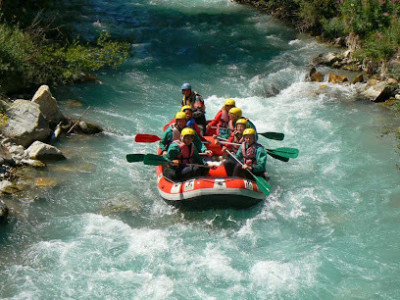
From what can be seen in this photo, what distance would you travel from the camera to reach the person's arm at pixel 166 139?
24.8ft

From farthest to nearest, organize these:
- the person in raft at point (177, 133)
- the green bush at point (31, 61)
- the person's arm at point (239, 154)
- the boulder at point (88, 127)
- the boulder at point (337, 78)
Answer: the boulder at point (337, 78) → the boulder at point (88, 127) → the green bush at point (31, 61) → the person in raft at point (177, 133) → the person's arm at point (239, 154)

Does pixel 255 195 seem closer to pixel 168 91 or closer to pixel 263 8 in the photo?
pixel 168 91

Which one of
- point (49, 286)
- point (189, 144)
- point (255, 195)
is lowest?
point (49, 286)

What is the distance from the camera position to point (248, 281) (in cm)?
581

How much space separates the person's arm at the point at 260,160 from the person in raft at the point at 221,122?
1.42 meters

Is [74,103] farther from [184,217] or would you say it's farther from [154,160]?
[184,217]

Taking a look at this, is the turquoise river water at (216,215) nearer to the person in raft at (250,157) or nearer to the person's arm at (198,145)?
the person in raft at (250,157)

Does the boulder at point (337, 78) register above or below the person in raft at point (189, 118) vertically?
below

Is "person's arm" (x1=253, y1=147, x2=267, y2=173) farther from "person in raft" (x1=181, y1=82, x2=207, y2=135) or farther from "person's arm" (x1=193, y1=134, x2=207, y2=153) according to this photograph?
"person in raft" (x1=181, y1=82, x2=207, y2=135)

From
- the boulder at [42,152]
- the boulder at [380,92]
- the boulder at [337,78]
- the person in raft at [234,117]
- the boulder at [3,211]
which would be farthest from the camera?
the boulder at [337,78]

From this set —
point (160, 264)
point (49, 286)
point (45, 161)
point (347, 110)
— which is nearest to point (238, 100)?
point (347, 110)

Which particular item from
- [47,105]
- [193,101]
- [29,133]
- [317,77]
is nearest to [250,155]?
[193,101]

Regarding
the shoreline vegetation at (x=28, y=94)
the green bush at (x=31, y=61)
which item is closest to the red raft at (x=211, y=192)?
the shoreline vegetation at (x=28, y=94)

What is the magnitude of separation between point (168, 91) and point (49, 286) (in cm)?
659
